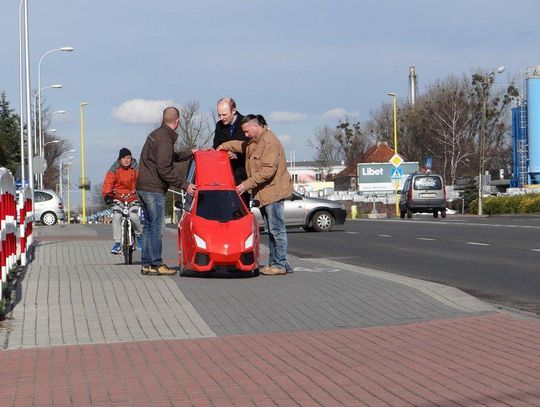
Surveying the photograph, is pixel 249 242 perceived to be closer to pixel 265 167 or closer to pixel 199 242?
pixel 199 242

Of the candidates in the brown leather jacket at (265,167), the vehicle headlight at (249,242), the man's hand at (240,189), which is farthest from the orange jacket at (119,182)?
the vehicle headlight at (249,242)

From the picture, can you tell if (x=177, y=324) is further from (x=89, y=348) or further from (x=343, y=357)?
(x=343, y=357)

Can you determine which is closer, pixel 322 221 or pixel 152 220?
pixel 152 220

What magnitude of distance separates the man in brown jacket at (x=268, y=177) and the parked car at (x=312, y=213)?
17759mm

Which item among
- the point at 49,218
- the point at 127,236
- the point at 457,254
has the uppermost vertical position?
the point at 127,236

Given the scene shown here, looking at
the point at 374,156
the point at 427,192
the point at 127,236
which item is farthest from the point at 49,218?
the point at 374,156

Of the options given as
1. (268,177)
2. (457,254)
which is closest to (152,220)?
(268,177)

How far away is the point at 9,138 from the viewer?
231 ft

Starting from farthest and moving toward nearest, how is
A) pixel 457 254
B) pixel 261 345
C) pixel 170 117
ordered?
1. pixel 457 254
2. pixel 170 117
3. pixel 261 345

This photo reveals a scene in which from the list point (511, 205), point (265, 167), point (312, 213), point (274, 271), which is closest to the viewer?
point (265, 167)

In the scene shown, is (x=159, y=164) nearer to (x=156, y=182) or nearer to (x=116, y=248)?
(x=156, y=182)

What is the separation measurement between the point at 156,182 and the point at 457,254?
7840 millimetres

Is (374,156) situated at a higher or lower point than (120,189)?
higher

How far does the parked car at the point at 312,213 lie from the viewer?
32344 mm
